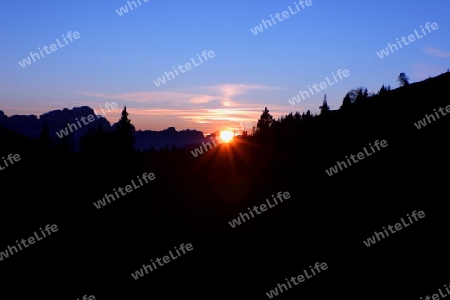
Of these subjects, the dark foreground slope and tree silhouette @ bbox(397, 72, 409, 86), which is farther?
tree silhouette @ bbox(397, 72, 409, 86)

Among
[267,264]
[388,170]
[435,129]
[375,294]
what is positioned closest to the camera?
[375,294]

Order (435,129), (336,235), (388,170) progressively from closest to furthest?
(336,235) < (388,170) < (435,129)

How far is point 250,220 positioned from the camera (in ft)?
136

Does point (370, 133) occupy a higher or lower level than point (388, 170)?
higher

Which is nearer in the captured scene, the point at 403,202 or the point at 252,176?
the point at 403,202

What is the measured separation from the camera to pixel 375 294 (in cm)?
2138

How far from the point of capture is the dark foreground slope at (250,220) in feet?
77.4

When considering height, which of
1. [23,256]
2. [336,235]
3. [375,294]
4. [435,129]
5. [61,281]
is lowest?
[375,294]

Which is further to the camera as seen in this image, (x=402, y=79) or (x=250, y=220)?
(x=402, y=79)

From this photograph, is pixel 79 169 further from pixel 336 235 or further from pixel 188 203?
pixel 336 235

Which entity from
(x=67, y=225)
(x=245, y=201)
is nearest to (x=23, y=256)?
(x=67, y=225)

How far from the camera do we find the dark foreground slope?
23578 mm

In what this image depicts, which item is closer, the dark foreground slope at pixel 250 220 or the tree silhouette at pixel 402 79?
the dark foreground slope at pixel 250 220

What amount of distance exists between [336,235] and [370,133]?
25751 millimetres
